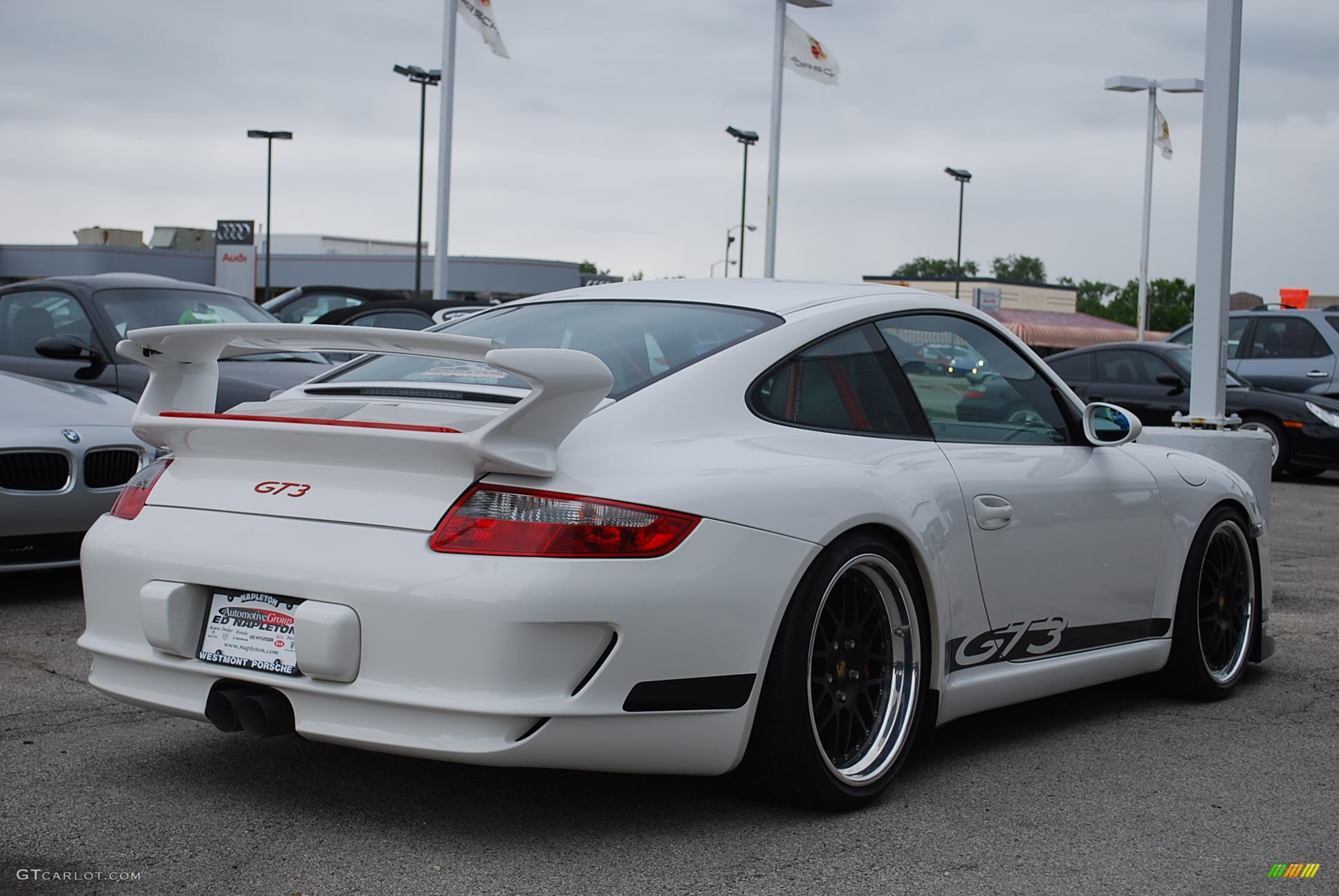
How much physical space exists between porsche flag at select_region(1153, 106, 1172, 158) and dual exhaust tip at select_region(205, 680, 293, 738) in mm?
39566

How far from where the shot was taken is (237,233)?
36.2 meters

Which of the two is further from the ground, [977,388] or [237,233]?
[237,233]

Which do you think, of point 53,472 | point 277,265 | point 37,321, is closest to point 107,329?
point 37,321

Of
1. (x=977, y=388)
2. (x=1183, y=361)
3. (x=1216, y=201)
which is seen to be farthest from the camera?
(x=1183, y=361)

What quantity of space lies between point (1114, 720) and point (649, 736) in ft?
7.20

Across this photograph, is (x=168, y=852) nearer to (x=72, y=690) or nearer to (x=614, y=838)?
(x=614, y=838)

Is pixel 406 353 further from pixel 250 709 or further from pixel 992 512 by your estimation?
pixel 992 512

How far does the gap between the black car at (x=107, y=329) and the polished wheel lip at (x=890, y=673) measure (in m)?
5.18

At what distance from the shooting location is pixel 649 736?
317 cm

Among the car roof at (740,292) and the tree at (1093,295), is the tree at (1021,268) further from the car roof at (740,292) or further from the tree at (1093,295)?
the car roof at (740,292)

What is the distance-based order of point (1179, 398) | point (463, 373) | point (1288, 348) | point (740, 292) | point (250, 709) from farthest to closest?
1. point (1288, 348)
2. point (1179, 398)
3. point (740, 292)
4. point (463, 373)
5. point (250, 709)

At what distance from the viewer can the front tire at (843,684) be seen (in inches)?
132

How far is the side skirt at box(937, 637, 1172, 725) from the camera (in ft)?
13.0

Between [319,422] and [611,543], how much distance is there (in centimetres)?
79
